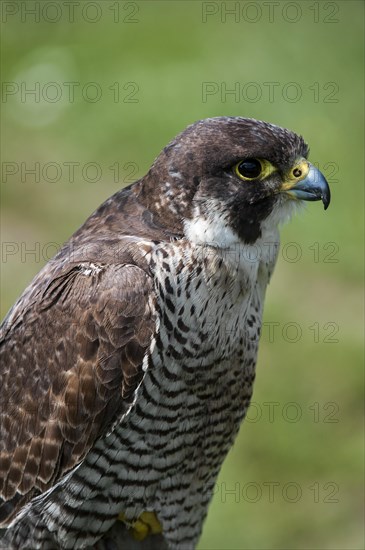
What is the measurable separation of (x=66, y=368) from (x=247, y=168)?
132 centimetres

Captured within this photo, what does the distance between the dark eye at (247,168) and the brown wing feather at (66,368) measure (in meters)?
0.68

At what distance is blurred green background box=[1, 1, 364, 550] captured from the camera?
28.7 ft

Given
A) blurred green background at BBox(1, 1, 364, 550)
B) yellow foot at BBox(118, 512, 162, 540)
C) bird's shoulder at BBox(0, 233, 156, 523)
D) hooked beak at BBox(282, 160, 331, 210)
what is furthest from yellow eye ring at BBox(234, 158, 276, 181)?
blurred green background at BBox(1, 1, 364, 550)

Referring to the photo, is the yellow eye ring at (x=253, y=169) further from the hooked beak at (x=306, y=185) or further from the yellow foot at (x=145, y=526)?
the yellow foot at (x=145, y=526)

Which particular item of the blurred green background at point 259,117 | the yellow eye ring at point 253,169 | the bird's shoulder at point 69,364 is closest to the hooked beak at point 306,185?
the yellow eye ring at point 253,169

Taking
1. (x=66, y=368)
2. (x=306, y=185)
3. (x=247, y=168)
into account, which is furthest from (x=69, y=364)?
(x=306, y=185)

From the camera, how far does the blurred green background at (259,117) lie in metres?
8.75

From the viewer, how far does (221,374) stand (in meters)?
5.59

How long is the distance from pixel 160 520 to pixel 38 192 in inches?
262

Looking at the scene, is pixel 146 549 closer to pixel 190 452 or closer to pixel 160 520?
pixel 160 520

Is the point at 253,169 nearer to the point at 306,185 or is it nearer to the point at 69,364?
the point at 306,185

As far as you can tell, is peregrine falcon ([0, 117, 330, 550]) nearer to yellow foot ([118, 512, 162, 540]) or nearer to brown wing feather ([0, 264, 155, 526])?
brown wing feather ([0, 264, 155, 526])

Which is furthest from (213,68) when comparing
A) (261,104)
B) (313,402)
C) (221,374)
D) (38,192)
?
(221,374)

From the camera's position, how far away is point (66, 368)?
5406 mm
